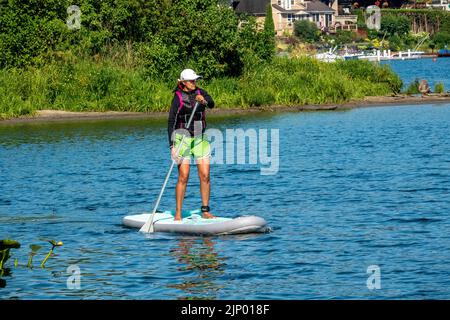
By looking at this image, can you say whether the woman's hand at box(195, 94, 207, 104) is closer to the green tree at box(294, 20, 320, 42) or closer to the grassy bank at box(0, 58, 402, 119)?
the grassy bank at box(0, 58, 402, 119)

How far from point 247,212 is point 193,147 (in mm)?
3505

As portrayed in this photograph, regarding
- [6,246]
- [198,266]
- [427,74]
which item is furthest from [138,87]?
[427,74]

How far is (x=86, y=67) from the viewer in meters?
47.8

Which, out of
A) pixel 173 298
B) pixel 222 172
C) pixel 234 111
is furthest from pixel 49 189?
pixel 234 111

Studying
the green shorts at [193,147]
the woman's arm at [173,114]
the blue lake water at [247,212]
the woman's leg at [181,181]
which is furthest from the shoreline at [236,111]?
the woman's arm at [173,114]

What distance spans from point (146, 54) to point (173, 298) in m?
34.6

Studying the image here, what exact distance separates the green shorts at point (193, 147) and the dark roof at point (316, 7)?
491 feet

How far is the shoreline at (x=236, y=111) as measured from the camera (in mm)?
44531

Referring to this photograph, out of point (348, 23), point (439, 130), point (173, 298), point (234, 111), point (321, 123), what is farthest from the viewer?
point (348, 23)

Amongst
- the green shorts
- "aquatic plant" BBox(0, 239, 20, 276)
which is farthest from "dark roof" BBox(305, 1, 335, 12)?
"aquatic plant" BBox(0, 239, 20, 276)

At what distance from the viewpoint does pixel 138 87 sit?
4700 cm

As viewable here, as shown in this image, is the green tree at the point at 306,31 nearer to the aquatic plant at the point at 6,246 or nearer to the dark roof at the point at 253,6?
the dark roof at the point at 253,6

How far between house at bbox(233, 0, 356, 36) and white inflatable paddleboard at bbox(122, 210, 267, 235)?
13232 centimetres
